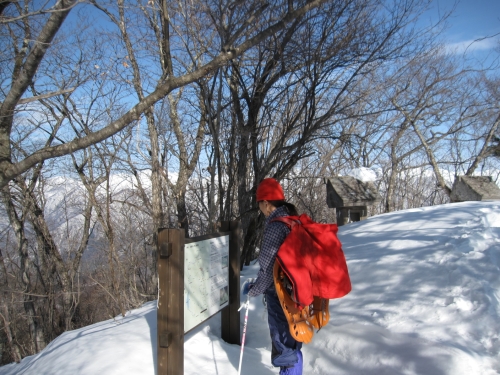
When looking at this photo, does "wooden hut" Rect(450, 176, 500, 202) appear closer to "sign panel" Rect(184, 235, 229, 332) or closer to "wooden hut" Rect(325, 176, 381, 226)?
"wooden hut" Rect(325, 176, 381, 226)

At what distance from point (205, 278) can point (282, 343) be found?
2.87ft

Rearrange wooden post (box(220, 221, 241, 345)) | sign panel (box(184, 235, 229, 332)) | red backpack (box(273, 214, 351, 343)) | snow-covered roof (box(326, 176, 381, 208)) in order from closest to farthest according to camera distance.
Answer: red backpack (box(273, 214, 351, 343)), sign panel (box(184, 235, 229, 332)), wooden post (box(220, 221, 241, 345)), snow-covered roof (box(326, 176, 381, 208))

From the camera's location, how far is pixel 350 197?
8.32m

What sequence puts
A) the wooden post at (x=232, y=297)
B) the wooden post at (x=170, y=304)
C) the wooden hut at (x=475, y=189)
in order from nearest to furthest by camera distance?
the wooden post at (x=170, y=304) → the wooden post at (x=232, y=297) → the wooden hut at (x=475, y=189)

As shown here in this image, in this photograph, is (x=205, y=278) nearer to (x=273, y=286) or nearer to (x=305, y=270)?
(x=273, y=286)

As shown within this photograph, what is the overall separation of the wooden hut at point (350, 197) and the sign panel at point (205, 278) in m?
5.21

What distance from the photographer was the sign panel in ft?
9.61

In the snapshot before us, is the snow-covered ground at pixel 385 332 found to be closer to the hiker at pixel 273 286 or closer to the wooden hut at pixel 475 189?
the hiker at pixel 273 286

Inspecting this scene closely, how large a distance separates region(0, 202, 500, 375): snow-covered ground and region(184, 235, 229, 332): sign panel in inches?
17.7

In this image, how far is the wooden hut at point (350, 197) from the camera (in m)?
8.35

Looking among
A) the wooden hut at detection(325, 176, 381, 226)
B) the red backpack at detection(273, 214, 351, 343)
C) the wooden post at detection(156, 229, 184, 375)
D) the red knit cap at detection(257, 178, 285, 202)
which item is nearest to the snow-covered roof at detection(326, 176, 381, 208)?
the wooden hut at detection(325, 176, 381, 226)

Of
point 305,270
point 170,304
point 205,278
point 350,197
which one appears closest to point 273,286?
point 305,270

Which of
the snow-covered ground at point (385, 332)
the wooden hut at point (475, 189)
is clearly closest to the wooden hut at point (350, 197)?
the snow-covered ground at point (385, 332)

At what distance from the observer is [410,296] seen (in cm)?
355
